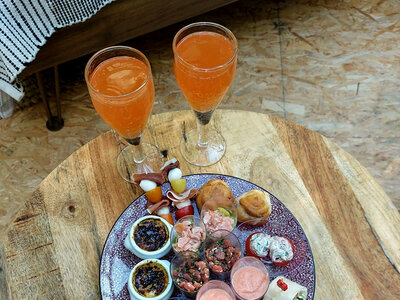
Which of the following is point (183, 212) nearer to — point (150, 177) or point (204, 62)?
point (150, 177)

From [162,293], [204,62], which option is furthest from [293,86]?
[162,293]

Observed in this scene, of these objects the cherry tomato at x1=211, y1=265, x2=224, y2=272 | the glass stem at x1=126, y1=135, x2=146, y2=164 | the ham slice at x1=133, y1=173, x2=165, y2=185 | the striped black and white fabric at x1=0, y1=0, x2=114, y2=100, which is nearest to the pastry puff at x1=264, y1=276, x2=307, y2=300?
the cherry tomato at x1=211, y1=265, x2=224, y2=272

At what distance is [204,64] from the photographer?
Answer: 3.29 feet

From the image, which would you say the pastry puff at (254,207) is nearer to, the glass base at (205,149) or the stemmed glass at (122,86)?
the glass base at (205,149)

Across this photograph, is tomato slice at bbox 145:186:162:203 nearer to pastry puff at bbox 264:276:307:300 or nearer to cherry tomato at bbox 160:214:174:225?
cherry tomato at bbox 160:214:174:225

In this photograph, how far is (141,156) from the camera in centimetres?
115

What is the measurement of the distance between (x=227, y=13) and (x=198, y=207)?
5.74ft

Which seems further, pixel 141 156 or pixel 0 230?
pixel 0 230

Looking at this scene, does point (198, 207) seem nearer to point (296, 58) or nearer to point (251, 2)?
point (296, 58)

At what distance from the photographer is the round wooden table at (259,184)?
98 cm

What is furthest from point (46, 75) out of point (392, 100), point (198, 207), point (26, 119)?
point (392, 100)

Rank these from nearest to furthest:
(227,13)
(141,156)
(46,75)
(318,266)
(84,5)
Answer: (318,266), (141,156), (84,5), (46,75), (227,13)

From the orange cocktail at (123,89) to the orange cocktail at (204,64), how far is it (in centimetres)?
8

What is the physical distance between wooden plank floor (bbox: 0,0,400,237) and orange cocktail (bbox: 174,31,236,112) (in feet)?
3.74
